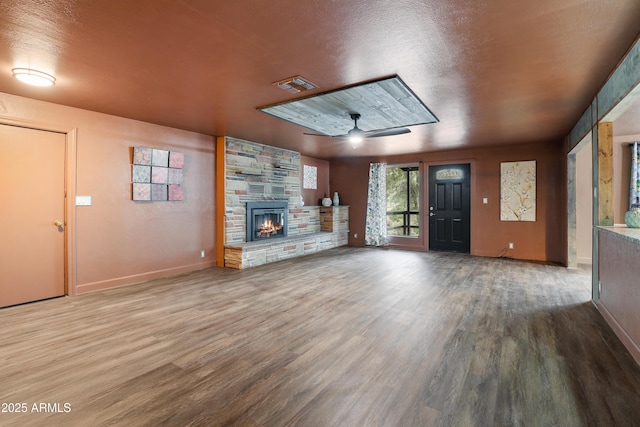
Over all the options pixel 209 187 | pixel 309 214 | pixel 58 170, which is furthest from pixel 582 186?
pixel 58 170

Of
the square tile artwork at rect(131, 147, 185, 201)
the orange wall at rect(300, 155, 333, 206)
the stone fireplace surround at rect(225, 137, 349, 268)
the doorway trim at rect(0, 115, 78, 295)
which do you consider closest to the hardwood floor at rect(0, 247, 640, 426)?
the doorway trim at rect(0, 115, 78, 295)

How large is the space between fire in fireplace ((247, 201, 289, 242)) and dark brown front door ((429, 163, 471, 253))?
11.7 feet

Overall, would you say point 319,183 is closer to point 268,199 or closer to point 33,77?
point 268,199

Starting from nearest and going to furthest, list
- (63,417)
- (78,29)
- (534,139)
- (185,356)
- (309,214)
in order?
(63,417)
(78,29)
(185,356)
(534,139)
(309,214)

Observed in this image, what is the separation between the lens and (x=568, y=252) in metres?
5.50

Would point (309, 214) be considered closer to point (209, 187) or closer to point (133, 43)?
point (209, 187)

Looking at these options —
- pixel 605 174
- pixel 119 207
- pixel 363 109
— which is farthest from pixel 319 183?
pixel 605 174

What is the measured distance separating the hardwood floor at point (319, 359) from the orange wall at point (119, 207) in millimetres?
537

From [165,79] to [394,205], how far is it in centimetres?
771

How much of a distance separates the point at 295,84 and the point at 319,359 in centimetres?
260

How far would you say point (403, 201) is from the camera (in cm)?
946

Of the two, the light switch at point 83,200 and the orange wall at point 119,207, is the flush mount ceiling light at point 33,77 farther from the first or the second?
the light switch at point 83,200

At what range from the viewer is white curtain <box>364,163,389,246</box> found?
8.17 metres

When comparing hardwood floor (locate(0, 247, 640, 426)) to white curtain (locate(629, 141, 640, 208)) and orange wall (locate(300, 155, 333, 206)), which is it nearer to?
white curtain (locate(629, 141, 640, 208))
